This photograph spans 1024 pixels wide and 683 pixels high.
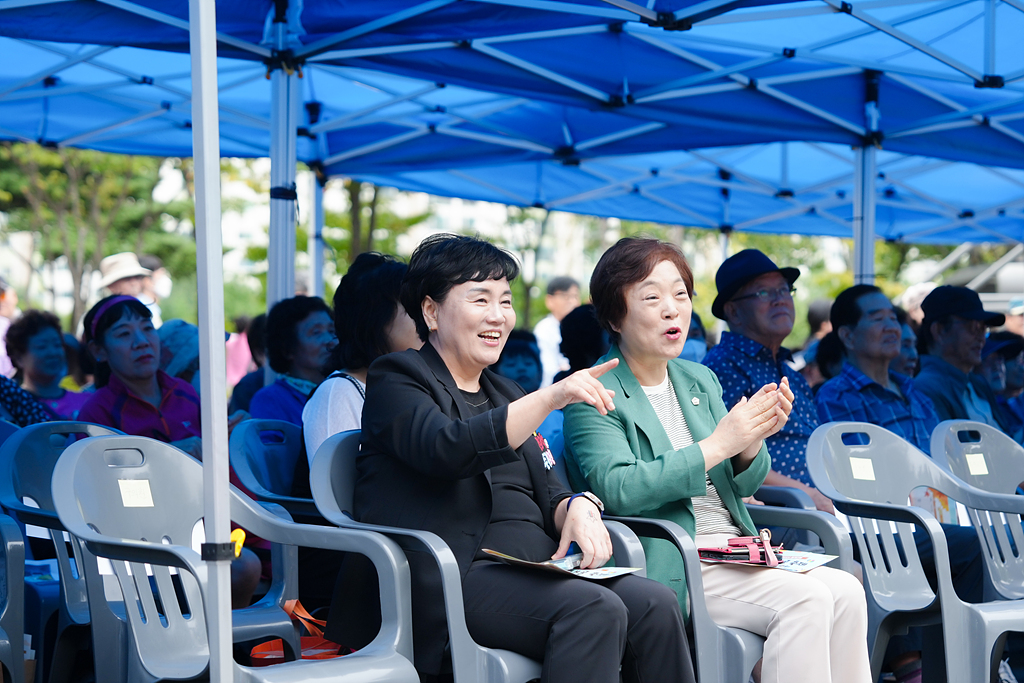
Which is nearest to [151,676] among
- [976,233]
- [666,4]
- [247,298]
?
[666,4]

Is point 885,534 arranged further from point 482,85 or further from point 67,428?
point 482,85

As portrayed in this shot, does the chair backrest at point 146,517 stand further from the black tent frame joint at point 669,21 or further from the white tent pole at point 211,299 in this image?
the black tent frame joint at point 669,21

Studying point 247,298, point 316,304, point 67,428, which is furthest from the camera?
point 247,298

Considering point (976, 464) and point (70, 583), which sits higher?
point (976, 464)

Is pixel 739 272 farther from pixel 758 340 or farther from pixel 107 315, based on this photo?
pixel 107 315

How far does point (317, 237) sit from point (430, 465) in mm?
6606

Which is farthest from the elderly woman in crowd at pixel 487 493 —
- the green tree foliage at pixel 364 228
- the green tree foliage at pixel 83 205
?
the green tree foliage at pixel 83 205

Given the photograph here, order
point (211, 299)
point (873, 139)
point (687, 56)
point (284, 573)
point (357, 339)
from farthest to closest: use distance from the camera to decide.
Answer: point (873, 139), point (687, 56), point (357, 339), point (284, 573), point (211, 299)

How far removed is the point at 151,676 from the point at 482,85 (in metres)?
4.22

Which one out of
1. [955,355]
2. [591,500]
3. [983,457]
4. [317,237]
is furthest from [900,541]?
[317,237]

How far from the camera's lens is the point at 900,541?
3.64 metres

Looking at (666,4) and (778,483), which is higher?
(666,4)

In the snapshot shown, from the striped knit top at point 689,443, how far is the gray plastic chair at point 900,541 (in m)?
0.45

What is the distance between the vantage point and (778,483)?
12.8 ft
